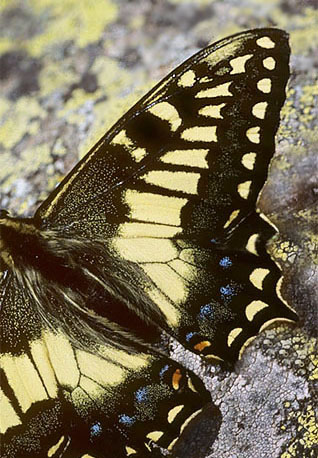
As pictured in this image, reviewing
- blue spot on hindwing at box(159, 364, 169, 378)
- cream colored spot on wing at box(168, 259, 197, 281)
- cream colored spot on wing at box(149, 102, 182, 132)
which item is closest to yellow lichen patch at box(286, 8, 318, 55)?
cream colored spot on wing at box(149, 102, 182, 132)

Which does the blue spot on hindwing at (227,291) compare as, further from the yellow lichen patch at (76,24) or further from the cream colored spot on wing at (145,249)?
the yellow lichen patch at (76,24)

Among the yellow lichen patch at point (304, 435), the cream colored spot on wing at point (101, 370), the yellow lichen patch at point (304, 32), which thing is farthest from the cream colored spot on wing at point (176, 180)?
the yellow lichen patch at point (304, 32)

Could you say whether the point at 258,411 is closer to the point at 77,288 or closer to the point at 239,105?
the point at 77,288

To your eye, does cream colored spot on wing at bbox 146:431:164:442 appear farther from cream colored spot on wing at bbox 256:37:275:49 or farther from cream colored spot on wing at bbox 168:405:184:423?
cream colored spot on wing at bbox 256:37:275:49

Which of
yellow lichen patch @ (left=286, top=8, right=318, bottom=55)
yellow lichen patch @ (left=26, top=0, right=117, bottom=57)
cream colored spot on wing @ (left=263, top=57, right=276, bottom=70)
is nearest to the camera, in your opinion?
cream colored spot on wing @ (left=263, top=57, right=276, bottom=70)

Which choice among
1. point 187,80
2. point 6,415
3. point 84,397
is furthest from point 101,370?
point 187,80

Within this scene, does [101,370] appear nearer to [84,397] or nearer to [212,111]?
[84,397]
